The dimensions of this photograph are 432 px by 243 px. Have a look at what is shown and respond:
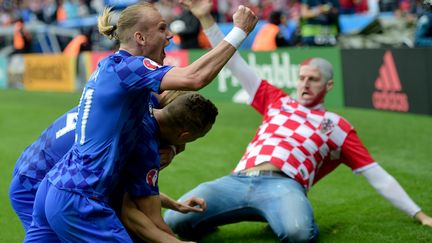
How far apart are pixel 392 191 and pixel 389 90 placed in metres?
6.31

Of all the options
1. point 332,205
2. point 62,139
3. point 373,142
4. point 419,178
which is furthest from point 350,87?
point 62,139

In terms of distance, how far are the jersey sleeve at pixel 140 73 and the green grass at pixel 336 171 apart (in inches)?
82.1

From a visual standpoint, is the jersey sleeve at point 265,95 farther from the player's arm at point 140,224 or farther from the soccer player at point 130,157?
the player's arm at point 140,224

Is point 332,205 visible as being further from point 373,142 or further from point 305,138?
point 373,142

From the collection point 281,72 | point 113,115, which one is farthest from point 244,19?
point 281,72

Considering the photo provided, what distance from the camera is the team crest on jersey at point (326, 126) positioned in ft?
17.9

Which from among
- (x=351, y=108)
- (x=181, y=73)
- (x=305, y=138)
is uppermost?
(x=181, y=73)

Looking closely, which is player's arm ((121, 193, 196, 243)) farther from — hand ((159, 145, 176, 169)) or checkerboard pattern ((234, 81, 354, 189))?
checkerboard pattern ((234, 81, 354, 189))

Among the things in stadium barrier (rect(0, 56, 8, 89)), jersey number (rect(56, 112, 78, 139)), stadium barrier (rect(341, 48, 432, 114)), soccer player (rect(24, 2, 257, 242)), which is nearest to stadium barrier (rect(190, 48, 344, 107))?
stadium barrier (rect(341, 48, 432, 114))

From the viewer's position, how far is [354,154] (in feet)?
17.7

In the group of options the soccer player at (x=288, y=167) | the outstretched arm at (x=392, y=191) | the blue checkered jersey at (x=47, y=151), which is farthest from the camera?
the outstretched arm at (x=392, y=191)

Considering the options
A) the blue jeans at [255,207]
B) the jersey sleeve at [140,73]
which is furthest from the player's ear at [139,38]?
the blue jeans at [255,207]

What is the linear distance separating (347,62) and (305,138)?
702cm

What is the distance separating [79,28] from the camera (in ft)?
76.4
